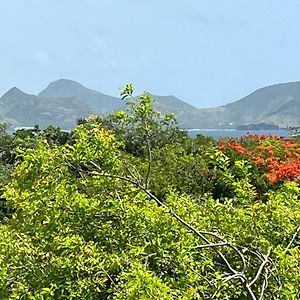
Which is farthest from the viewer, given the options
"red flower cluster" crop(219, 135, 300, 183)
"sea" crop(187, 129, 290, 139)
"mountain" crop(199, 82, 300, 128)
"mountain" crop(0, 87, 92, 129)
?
"mountain" crop(199, 82, 300, 128)

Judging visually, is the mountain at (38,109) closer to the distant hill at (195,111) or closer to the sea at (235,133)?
the distant hill at (195,111)

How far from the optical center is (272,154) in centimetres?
1617

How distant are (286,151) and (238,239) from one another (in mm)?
11896

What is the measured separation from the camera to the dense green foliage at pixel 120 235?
4.19m

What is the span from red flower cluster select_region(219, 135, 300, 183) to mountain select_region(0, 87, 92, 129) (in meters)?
106

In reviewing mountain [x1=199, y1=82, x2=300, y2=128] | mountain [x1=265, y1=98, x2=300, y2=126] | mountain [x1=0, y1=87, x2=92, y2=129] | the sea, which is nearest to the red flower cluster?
the sea

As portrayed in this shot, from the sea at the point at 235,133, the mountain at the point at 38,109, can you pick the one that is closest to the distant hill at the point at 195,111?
the mountain at the point at 38,109

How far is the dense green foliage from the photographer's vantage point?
4.19 m

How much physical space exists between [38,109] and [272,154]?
425 feet

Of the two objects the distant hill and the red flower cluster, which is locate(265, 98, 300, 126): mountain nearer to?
the distant hill

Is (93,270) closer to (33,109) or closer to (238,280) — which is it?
(238,280)

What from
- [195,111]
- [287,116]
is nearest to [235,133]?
[287,116]

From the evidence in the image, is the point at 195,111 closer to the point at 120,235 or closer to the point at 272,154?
the point at 272,154

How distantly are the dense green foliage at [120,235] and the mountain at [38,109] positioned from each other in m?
118
